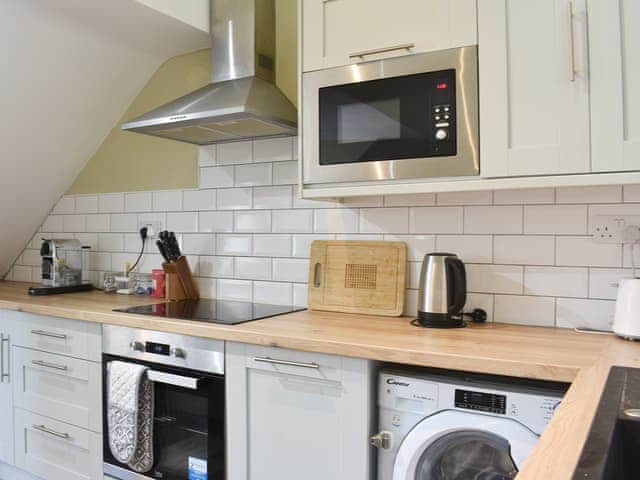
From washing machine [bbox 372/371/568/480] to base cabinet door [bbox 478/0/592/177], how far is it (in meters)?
0.66

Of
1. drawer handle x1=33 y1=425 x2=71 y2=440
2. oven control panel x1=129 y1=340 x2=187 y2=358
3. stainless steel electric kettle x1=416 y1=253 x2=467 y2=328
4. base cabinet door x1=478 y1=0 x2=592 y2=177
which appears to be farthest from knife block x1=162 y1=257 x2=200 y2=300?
base cabinet door x1=478 y1=0 x2=592 y2=177

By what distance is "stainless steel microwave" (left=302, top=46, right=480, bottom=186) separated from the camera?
5.50 ft

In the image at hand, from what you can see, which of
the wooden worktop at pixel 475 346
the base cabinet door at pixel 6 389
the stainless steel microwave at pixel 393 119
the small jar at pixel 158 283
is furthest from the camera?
the small jar at pixel 158 283

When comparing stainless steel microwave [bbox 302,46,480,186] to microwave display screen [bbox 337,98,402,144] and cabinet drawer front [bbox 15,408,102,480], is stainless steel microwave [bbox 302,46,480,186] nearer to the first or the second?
microwave display screen [bbox 337,98,402,144]

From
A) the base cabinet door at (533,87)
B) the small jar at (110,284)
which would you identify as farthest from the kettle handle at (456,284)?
the small jar at (110,284)

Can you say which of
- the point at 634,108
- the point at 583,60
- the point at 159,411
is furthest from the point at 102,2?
the point at 634,108

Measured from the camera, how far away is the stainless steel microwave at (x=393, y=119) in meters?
1.68

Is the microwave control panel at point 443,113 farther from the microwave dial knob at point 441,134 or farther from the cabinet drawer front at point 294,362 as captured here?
the cabinet drawer front at point 294,362

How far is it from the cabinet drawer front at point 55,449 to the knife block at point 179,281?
709 millimetres

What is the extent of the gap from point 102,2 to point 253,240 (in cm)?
120

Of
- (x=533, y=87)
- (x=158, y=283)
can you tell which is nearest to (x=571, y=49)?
(x=533, y=87)

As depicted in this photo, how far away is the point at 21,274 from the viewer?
11.4ft

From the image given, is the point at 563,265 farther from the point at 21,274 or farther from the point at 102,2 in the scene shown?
the point at 21,274

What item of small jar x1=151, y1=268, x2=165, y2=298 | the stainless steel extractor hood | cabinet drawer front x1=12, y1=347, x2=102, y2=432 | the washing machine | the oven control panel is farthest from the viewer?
small jar x1=151, y1=268, x2=165, y2=298
